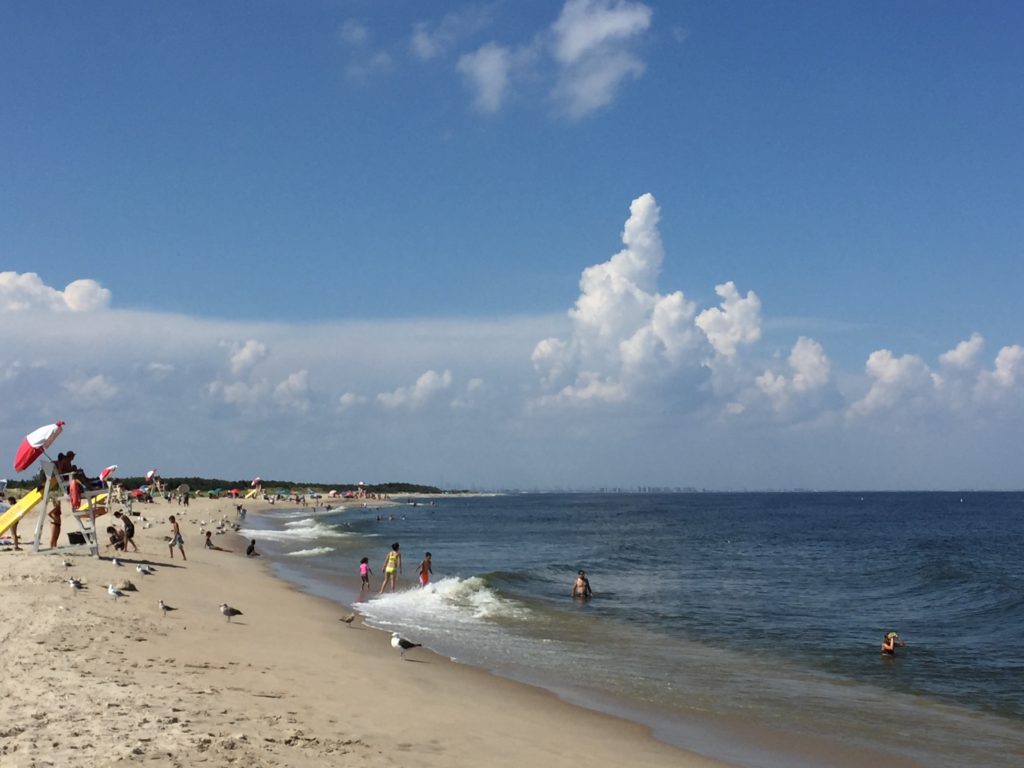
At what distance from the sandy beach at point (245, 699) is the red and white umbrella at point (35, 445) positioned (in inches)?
157

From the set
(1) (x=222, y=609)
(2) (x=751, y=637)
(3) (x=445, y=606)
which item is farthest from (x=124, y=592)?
(2) (x=751, y=637)

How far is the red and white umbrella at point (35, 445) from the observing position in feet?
72.4

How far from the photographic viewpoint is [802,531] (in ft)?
254

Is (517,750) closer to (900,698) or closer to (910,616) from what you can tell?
(900,698)

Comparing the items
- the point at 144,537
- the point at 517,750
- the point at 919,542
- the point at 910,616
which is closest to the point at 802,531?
the point at 919,542

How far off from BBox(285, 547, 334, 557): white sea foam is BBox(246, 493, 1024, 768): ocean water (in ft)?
0.50

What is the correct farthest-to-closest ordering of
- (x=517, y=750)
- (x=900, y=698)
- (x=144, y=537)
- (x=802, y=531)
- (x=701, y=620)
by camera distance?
(x=802, y=531), (x=144, y=537), (x=701, y=620), (x=900, y=698), (x=517, y=750)

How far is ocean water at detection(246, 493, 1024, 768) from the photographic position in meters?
13.2

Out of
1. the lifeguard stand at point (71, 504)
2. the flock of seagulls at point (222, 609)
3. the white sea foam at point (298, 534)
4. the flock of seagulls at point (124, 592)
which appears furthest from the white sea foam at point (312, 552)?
the flock of seagulls at point (124, 592)

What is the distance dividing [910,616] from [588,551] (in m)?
26.1

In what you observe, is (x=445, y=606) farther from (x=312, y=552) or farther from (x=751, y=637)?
(x=312, y=552)

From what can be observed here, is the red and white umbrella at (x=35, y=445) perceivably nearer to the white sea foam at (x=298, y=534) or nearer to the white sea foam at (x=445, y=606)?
the white sea foam at (x=445, y=606)

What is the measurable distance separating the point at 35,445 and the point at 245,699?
15.4 meters

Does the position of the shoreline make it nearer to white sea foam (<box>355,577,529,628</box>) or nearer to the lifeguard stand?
white sea foam (<box>355,577,529,628</box>)
